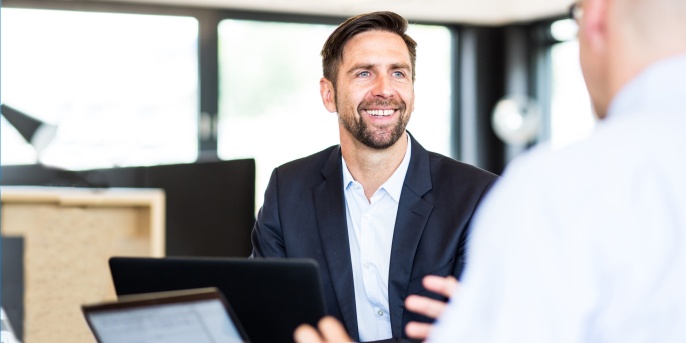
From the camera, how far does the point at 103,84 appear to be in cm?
679

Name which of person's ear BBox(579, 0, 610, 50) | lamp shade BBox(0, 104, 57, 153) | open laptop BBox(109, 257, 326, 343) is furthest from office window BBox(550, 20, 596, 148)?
person's ear BBox(579, 0, 610, 50)

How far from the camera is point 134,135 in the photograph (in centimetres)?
695

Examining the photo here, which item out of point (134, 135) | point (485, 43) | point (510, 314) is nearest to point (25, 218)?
point (510, 314)

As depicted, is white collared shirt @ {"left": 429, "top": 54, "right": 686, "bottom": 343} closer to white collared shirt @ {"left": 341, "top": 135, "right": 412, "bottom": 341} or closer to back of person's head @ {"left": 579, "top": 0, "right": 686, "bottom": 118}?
back of person's head @ {"left": 579, "top": 0, "right": 686, "bottom": 118}

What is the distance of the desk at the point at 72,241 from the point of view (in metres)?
2.34

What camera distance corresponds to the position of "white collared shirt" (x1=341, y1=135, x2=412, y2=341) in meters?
2.02

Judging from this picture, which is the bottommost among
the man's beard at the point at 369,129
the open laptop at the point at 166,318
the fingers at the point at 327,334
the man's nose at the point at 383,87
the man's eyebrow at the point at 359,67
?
the open laptop at the point at 166,318

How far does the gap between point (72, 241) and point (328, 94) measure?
0.82m

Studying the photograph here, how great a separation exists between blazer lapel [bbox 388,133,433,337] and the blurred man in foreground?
1208mm

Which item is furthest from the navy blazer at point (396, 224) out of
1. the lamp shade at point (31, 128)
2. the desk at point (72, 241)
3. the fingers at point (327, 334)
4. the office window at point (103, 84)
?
the office window at point (103, 84)

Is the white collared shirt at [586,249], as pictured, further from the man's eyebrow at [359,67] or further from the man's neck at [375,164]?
the man's eyebrow at [359,67]

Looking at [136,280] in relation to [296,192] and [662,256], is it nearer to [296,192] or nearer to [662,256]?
[296,192]

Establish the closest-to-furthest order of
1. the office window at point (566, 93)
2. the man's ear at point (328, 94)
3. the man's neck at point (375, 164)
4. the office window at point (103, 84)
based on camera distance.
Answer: the man's neck at point (375, 164)
the man's ear at point (328, 94)
the office window at point (103, 84)
the office window at point (566, 93)

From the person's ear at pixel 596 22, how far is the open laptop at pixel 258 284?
2.00 ft
